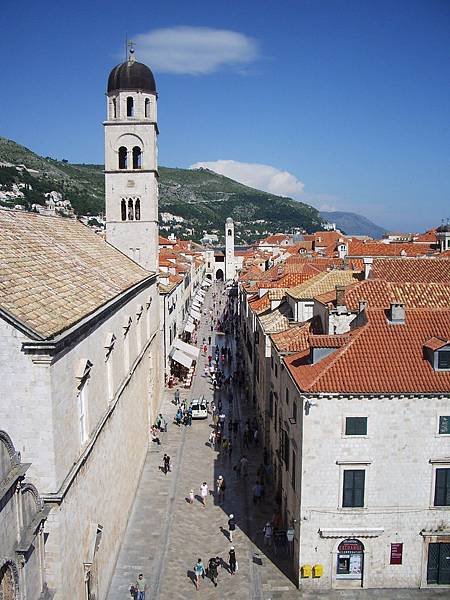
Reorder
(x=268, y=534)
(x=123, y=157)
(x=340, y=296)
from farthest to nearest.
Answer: (x=123, y=157)
(x=340, y=296)
(x=268, y=534)

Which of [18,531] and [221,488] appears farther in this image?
[221,488]

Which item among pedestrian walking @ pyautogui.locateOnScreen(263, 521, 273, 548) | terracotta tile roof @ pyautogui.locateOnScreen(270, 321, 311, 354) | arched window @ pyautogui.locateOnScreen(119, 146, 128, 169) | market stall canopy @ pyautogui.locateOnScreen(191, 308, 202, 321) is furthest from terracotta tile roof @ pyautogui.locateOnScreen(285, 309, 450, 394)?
market stall canopy @ pyautogui.locateOnScreen(191, 308, 202, 321)

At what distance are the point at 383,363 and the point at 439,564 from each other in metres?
7.41

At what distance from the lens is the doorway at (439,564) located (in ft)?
70.5

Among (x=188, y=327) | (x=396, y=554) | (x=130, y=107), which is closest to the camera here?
(x=396, y=554)

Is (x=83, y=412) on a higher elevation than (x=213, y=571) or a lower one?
higher

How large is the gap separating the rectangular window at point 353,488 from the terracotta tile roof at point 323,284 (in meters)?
14.7

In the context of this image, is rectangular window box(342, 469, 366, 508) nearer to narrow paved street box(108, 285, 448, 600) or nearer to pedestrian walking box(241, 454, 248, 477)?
narrow paved street box(108, 285, 448, 600)

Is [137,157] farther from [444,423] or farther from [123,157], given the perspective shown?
[444,423]

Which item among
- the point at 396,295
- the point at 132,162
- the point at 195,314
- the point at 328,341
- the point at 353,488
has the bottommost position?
the point at 195,314

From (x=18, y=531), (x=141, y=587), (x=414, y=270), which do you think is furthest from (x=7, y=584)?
(x=414, y=270)

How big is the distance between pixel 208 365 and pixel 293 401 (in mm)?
35254

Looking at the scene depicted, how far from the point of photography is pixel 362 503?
21.1 m

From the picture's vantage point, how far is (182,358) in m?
53.8
